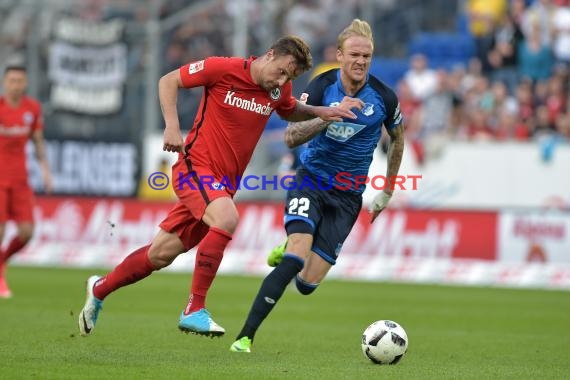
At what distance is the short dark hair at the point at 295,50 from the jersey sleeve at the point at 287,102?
0.38 metres

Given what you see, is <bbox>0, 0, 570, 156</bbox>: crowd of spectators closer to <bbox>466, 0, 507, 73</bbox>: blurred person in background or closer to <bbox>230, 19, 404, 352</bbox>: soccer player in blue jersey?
<bbox>466, 0, 507, 73</bbox>: blurred person in background

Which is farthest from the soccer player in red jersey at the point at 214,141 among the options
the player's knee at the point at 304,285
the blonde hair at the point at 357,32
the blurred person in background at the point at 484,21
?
the blurred person in background at the point at 484,21

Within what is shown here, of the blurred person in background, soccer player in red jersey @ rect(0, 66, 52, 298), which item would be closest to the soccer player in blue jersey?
soccer player in red jersey @ rect(0, 66, 52, 298)

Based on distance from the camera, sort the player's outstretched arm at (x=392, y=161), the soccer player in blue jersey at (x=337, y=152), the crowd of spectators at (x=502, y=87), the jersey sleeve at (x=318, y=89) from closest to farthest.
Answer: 1. the soccer player in blue jersey at (x=337, y=152)
2. the jersey sleeve at (x=318, y=89)
3. the player's outstretched arm at (x=392, y=161)
4. the crowd of spectators at (x=502, y=87)

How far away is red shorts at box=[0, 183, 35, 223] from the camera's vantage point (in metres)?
15.4

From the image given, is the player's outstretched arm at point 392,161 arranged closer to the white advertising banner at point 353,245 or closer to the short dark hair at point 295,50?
the short dark hair at point 295,50

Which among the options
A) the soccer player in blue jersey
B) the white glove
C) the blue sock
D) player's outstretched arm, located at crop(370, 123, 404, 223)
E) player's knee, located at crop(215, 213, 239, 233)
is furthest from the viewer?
the white glove

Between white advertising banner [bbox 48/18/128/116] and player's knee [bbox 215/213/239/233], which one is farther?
white advertising banner [bbox 48/18/128/116]

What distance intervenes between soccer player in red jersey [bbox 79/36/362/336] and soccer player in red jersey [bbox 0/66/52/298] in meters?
6.18

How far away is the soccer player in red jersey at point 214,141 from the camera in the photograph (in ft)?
29.6

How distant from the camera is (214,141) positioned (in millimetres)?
9297

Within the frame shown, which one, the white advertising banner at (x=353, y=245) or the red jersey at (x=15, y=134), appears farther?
the white advertising banner at (x=353, y=245)

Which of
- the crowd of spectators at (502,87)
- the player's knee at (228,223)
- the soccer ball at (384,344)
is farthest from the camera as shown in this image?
the crowd of spectators at (502,87)

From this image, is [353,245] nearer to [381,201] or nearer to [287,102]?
[381,201]
